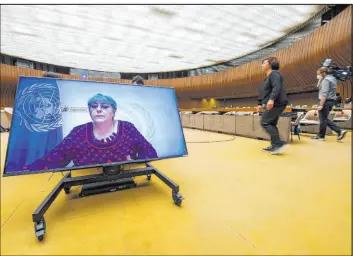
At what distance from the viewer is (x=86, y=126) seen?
0.92m

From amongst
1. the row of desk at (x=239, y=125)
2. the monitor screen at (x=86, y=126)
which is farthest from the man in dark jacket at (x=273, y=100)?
the monitor screen at (x=86, y=126)

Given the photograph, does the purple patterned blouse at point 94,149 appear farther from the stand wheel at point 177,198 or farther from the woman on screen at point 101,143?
the stand wheel at point 177,198

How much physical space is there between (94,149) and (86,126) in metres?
0.12

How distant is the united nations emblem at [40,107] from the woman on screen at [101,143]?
0.11 meters

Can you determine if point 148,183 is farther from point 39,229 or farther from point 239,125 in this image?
point 239,125

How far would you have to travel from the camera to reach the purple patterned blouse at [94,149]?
833mm

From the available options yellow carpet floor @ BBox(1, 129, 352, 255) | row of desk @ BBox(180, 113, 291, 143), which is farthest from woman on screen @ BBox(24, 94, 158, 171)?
row of desk @ BBox(180, 113, 291, 143)

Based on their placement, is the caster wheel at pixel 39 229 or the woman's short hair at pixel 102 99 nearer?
the caster wheel at pixel 39 229

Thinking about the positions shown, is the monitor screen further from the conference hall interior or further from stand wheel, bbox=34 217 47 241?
stand wheel, bbox=34 217 47 241

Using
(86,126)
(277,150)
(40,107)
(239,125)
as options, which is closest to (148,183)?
(86,126)

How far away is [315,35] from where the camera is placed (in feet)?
18.3

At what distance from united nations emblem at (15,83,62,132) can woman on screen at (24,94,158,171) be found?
106 mm

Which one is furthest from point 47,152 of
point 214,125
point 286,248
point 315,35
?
point 315,35

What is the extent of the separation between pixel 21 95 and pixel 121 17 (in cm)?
637
